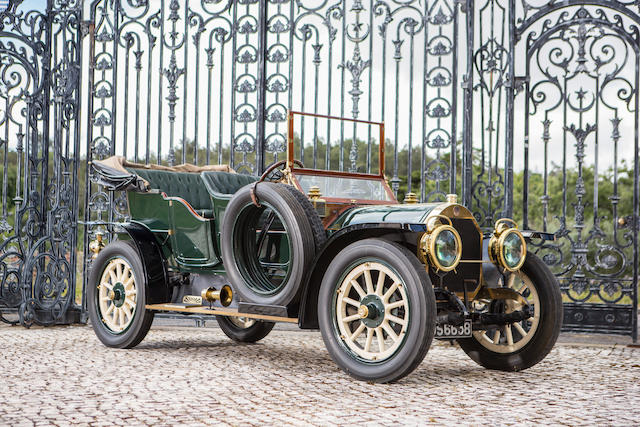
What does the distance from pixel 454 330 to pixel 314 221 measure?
120cm

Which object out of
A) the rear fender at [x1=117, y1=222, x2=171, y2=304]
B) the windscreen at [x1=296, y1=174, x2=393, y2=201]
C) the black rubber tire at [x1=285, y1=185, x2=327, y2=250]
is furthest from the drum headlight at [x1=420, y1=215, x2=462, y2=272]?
the rear fender at [x1=117, y1=222, x2=171, y2=304]

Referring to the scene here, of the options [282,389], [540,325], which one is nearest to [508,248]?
[540,325]

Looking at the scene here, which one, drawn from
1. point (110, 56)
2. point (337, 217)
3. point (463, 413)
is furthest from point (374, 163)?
point (463, 413)

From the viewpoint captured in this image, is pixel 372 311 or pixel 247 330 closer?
pixel 372 311

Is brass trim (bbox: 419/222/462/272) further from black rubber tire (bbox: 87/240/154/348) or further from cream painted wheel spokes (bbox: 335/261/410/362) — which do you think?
black rubber tire (bbox: 87/240/154/348)

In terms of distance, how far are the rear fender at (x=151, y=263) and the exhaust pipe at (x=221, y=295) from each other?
63 cm

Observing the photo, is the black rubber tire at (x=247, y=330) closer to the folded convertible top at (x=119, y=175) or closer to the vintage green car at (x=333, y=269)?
the vintage green car at (x=333, y=269)

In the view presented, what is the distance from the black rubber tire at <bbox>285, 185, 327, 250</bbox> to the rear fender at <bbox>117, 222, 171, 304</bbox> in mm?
1894

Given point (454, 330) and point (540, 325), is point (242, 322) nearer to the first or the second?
point (454, 330)

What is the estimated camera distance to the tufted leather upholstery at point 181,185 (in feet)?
23.2

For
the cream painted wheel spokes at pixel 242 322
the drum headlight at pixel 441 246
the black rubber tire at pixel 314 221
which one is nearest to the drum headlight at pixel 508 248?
the drum headlight at pixel 441 246

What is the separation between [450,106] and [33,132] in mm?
4964

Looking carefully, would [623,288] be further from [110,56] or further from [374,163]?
[374,163]

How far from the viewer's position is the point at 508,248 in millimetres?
5359
